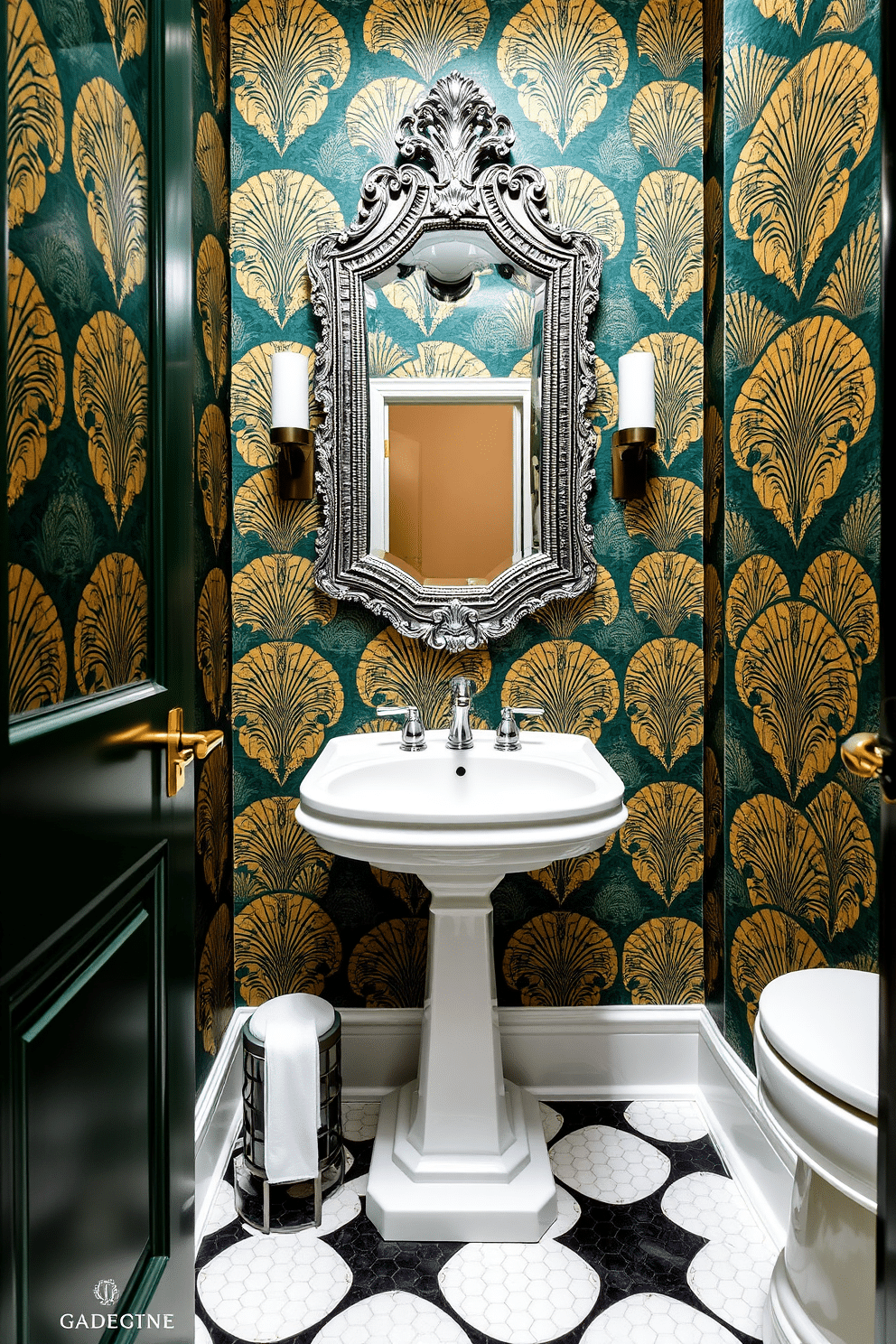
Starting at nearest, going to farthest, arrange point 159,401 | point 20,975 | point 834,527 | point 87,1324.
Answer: point 20,975, point 87,1324, point 159,401, point 834,527


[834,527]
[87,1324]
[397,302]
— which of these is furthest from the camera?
[397,302]

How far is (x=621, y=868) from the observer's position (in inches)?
70.6

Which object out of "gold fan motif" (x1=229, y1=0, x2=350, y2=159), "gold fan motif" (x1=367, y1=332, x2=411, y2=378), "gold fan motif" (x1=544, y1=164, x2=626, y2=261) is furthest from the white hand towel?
"gold fan motif" (x1=229, y1=0, x2=350, y2=159)

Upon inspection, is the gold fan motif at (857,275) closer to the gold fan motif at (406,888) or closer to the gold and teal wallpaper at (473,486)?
the gold and teal wallpaper at (473,486)

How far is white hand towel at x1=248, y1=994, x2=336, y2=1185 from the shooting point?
4.46ft

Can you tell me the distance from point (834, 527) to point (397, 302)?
1049mm

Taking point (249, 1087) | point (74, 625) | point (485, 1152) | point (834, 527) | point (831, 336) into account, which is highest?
point (831, 336)

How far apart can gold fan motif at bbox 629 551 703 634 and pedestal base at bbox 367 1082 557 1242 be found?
1166 mm

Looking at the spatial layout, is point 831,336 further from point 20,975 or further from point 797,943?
point 20,975

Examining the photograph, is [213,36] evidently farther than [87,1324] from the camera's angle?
Yes

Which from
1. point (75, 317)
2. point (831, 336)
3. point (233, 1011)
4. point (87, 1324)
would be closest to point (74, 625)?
point (75, 317)

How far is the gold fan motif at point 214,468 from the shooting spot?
1522mm

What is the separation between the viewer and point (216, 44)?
5.32ft

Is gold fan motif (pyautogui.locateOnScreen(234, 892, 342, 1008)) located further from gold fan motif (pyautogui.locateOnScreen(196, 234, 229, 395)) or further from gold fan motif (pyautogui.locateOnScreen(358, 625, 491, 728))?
gold fan motif (pyautogui.locateOnScreen(196, 234, 229, 395))
